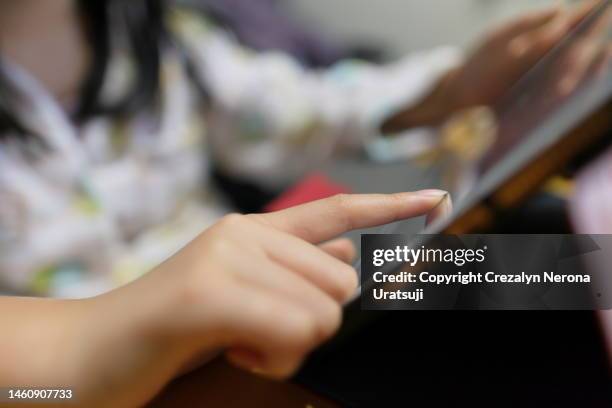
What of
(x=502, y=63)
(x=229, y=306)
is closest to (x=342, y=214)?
(x=229, y=306)

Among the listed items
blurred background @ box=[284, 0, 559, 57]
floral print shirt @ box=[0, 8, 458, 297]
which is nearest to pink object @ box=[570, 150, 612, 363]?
Result: floral print shirt @ box=[0, 8, 458, 297]

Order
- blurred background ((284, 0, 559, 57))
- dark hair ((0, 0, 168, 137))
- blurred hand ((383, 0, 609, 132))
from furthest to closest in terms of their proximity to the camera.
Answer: blurred background ((284, 0, 559, 57))
dark hair ((0, 0, 168, 137))
blurred hand ((383, 0, 609, 132))

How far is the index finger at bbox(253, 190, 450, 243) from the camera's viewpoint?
0.22 metres

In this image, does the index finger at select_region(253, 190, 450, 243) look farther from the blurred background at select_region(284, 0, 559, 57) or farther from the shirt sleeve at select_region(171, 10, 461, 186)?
the blurred background at select_region(284, 0, 559, 57)

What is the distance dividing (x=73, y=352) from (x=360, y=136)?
0.30 m

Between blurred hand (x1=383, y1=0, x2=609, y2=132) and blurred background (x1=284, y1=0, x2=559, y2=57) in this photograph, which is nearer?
blurred hand (x1=383, y1=0, x2=609, y2=132)

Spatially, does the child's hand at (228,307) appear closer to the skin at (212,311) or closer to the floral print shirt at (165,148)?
the skin at (212,311)

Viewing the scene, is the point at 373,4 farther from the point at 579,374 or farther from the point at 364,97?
the point at 579,374

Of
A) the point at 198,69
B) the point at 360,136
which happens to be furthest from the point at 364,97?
the point at 198,69

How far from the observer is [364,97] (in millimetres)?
478

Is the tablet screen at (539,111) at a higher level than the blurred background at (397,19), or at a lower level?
lower

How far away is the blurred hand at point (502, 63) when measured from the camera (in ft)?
0.98

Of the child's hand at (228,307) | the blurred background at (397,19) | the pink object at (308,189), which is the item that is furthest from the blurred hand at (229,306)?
the blurred background at (397,19)

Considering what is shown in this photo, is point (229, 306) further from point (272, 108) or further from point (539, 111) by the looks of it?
point (272, 108)
